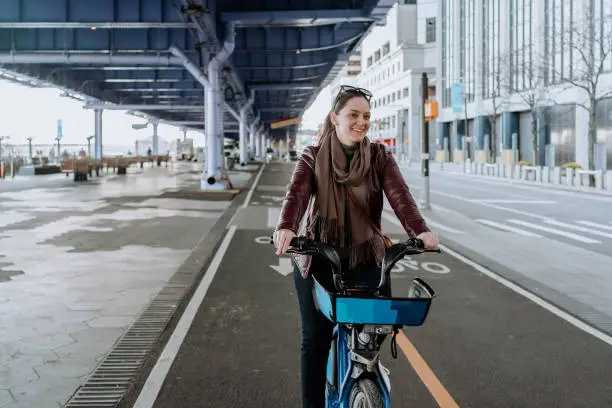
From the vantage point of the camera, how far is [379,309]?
130 inches

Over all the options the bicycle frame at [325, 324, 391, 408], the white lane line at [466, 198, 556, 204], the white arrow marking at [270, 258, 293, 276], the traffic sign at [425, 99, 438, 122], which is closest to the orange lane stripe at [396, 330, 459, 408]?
the bicycle frame at [325, 324, 391, 408]

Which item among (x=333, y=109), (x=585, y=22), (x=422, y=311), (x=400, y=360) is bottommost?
(x=400, y=360)

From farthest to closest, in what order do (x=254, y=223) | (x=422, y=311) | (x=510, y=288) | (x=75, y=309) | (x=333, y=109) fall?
(x=254, y=223) < (x=510, y=288) < (x=75, y=309) < (x=333, y=109) < (x=422, y=311)

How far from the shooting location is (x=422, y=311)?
3279mm

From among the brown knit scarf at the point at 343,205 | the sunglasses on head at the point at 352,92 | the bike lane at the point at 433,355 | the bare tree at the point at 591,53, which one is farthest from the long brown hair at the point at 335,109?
the bare tree at the point at 591,53

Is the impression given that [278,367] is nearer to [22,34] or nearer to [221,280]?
[221,280]

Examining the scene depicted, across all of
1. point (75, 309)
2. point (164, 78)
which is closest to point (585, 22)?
point (164, 78)

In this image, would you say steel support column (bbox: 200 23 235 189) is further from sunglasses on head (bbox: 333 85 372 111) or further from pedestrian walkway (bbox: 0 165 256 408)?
sunglasses on head (bbox: 333 85 372 111)

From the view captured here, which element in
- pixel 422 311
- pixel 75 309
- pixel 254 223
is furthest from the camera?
pixel 254 223

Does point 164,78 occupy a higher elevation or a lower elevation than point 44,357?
higher

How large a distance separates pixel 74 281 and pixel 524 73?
51340 millimetres

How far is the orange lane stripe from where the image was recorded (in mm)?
5129

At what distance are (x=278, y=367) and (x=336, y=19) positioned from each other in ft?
80.0

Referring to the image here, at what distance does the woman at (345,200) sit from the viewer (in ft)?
12.9
